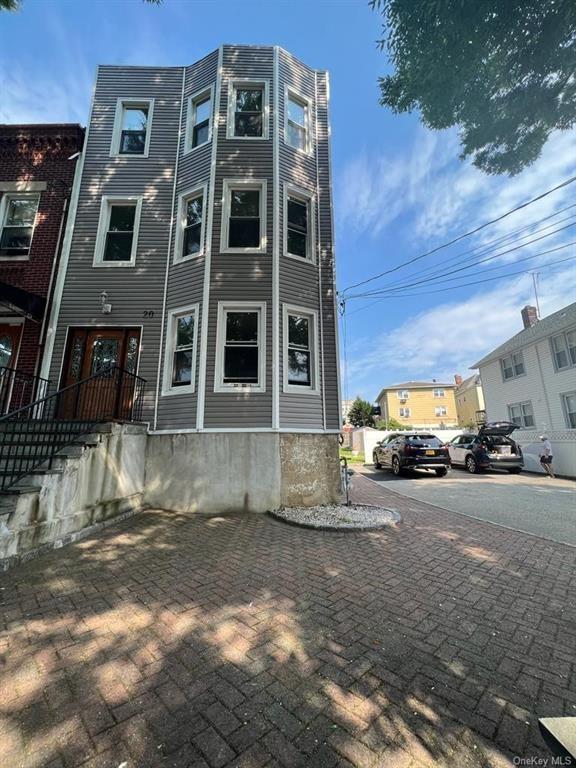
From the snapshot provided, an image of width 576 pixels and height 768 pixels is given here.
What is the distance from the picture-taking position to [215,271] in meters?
8.28

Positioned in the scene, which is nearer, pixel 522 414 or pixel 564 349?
pixel 564 349

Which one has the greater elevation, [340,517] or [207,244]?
[207,244]

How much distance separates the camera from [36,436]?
6.13 metres

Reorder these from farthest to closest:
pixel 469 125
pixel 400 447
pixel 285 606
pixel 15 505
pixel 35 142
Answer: pixel 400 447
pixel 35 142
pixel 469 125
pixel 15 505
pixel 285 606

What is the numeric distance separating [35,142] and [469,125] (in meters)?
12.0

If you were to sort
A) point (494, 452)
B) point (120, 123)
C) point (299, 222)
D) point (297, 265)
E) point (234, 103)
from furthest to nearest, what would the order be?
point (494, 452), point (120, 123), point (234, 103), point (299, 222), point (297, 265)

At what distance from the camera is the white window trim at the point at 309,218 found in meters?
8.72

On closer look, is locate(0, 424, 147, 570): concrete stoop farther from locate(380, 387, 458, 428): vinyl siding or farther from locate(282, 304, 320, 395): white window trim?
locate(380, 387, 458, 428): vinyl siding

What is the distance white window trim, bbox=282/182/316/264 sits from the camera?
8.72m

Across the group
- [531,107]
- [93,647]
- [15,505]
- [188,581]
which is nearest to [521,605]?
[188,581]

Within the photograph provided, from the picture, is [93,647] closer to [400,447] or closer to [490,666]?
[490,666]

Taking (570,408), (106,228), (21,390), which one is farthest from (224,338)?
(570,408)

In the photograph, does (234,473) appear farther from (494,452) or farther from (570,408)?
(570,408)

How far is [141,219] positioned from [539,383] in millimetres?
20189
